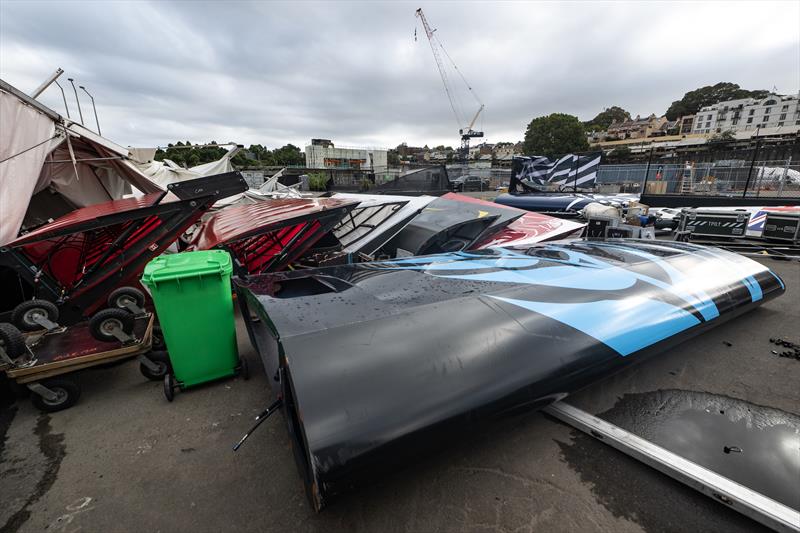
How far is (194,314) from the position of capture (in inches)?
103

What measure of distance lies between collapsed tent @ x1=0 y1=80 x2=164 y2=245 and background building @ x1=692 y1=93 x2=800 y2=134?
333 ft

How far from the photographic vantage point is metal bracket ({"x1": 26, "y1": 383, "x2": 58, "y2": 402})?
245 centimetres

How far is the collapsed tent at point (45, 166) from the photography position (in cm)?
425

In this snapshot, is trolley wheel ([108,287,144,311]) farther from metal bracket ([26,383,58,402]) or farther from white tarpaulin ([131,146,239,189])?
white tarpaulin ([131,146,239,189])

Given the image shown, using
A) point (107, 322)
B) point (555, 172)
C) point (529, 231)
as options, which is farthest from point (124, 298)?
point (555, 172)

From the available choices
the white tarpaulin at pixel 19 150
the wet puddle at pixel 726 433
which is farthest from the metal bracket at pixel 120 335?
the wet puddle at pixel 726 433

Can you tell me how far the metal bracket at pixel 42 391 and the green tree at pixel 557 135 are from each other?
63131 millimetres

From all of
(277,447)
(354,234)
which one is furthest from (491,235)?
(277,447)

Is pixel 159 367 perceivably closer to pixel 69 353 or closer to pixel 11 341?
pixel 69 353

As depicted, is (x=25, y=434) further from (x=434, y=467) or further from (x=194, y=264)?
(x=434, y=467)

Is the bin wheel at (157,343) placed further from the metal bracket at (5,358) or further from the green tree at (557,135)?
the green tree at (557,135)

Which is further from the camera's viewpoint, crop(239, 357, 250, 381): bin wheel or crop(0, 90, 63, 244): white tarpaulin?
crop(0, 90, 63, 244): white tarpaulin

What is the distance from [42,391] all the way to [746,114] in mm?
Result: 118164

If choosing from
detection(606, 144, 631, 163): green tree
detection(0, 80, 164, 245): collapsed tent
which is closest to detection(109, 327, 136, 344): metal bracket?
detection(0, 80, 164, 245): collapsed tent
